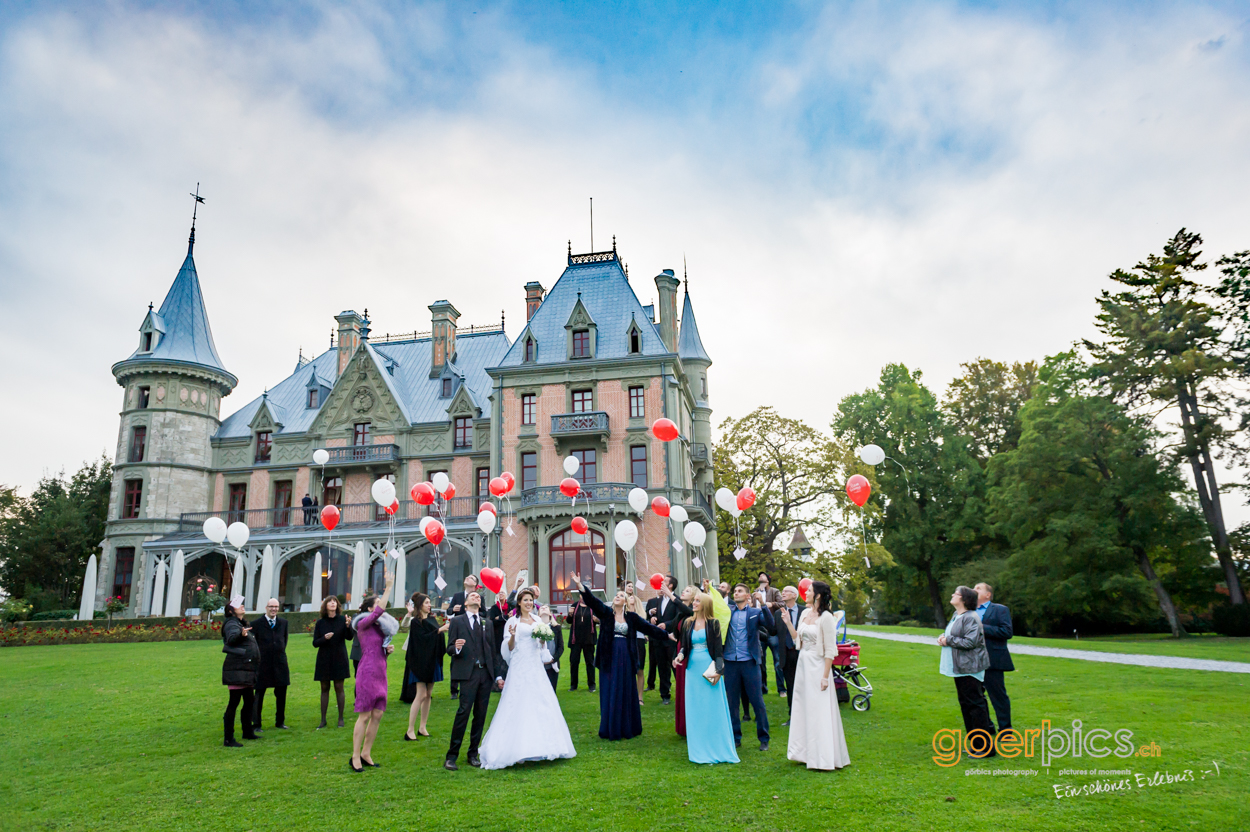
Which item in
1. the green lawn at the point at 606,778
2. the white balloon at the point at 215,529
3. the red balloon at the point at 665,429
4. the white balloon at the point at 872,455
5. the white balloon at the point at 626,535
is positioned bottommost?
the green lawn at the point at 606,778

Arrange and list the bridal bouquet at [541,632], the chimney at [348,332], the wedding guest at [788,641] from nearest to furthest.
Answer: the bridal bouquet at [541,632] → the wedding guest at [788,641] → the chimney at [348,332]

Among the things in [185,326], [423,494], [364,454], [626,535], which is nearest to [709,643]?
[626,535]

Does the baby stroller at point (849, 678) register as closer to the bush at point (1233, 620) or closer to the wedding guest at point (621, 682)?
the wedding guest at point (621, 682)

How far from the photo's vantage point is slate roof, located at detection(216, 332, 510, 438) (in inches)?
1517

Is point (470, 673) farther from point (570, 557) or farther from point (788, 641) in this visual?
point (570, 557)

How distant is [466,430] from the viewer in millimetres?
37250

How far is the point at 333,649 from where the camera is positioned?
34.3ft

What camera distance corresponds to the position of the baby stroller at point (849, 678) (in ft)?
35.3

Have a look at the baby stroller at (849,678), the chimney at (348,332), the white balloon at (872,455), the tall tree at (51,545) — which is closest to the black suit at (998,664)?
the baby stroller at (849,678)

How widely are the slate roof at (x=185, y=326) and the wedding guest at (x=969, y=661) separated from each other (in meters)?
39.7

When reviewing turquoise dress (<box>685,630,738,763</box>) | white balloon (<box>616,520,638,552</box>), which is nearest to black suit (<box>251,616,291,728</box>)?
turquoise dress (<box>685,630,738,763</box>)

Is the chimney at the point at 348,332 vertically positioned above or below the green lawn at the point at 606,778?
above

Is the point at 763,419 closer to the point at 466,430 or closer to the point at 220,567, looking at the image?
the point at 466,430
